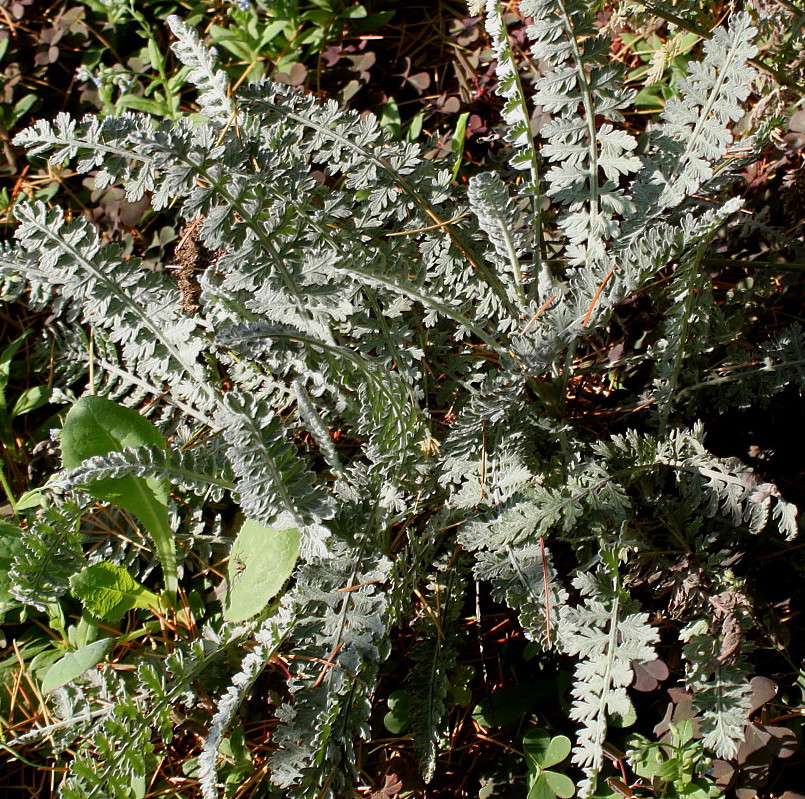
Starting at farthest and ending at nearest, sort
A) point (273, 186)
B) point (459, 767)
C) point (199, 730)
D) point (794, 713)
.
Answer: point (199, 730) → point (459, 767) → point (273, 186) → point (794, 713)

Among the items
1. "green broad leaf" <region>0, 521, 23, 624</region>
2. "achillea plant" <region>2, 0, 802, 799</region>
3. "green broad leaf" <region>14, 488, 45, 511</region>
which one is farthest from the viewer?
"green broad leaf" <region>14, 488, 45, 511</region>

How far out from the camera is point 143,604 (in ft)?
6.65

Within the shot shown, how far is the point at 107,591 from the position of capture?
194 cm

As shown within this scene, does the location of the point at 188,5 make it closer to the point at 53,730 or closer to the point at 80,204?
the point at 80,204

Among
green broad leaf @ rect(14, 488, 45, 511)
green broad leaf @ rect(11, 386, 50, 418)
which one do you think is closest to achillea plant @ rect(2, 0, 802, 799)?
green broad leaf @ rect(14, 488, 45, 511)

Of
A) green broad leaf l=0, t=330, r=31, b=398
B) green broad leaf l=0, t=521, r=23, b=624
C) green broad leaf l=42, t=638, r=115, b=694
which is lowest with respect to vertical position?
green broad leaf l=42, t=638, r=115, b=694

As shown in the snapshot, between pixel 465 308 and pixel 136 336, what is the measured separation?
0.88 m

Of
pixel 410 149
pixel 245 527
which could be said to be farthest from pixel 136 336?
pixel 410 149

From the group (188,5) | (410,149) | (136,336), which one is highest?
(188,5)

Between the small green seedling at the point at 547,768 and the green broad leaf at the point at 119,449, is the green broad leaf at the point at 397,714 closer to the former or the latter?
the small green seedling at the point at 547,768

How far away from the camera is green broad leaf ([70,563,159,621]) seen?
191cm

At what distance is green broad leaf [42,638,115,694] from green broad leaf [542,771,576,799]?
3.71ft

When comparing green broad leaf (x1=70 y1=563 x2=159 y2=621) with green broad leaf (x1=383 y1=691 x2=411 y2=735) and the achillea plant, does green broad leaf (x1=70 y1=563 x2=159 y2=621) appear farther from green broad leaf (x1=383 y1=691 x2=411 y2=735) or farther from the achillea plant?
green broad leaf (x1=383 y1=691 x2=411 y2=735)

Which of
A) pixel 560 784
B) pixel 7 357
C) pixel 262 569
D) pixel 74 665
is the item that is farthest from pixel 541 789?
pixel 7 357
